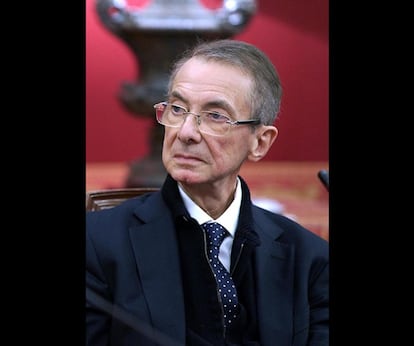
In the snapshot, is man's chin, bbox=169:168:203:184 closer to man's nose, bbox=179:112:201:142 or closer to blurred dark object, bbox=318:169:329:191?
man's nose, bbox=179:112:201:142

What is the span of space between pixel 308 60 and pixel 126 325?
414 mm

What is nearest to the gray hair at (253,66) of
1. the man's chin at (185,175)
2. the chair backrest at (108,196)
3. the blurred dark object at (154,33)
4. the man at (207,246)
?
the man at (207,246)

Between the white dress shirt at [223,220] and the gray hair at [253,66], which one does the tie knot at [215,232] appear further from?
the gray hair at [253,66]

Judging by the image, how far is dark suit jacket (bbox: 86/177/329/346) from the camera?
947 mm

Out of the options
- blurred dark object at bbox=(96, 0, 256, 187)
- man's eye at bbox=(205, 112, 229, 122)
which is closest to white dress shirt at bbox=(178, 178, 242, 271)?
man's eye at bbox=(205, 112, 229, 122)

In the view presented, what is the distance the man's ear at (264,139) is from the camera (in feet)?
3.34

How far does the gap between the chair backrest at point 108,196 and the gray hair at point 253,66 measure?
1.28 ft

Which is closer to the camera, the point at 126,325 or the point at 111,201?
the point at 126,325

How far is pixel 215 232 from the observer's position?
1.01 meters
